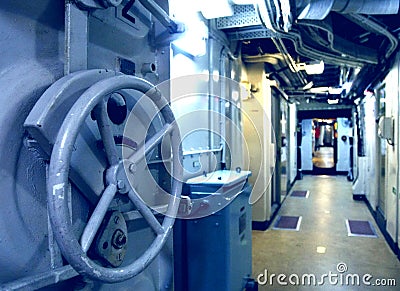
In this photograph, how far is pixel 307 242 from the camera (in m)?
4.03

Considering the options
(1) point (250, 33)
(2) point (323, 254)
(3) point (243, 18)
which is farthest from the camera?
(2) point (323, 254)

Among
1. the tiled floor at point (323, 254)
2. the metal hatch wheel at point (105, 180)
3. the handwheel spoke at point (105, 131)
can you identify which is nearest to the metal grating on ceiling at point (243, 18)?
the metal hatch wheel at point (105, 180)

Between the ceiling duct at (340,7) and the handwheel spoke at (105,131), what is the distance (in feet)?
5.85

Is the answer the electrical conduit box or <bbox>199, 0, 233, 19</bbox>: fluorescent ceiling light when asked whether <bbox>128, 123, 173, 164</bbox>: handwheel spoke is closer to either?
the electrical conduit box

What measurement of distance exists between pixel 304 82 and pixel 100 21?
5.88 m

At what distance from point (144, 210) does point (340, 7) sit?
6.67 ft

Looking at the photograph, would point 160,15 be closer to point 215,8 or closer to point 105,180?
point 105,180

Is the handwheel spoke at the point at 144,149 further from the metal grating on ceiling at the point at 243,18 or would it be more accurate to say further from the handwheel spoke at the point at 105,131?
the metal grating on ceiling at the point at 243,18

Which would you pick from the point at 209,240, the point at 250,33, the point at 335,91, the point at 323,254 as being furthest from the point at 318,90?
the point at 209,240

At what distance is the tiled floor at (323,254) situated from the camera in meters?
3.00

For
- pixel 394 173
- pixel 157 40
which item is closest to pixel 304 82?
pixel 394 173

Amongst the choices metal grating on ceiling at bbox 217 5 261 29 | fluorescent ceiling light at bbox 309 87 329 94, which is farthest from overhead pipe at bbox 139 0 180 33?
fluorescent ceiling light at bbox 309 87 329 94

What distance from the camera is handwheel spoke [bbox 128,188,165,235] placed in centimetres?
100

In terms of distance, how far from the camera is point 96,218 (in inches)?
34.5
